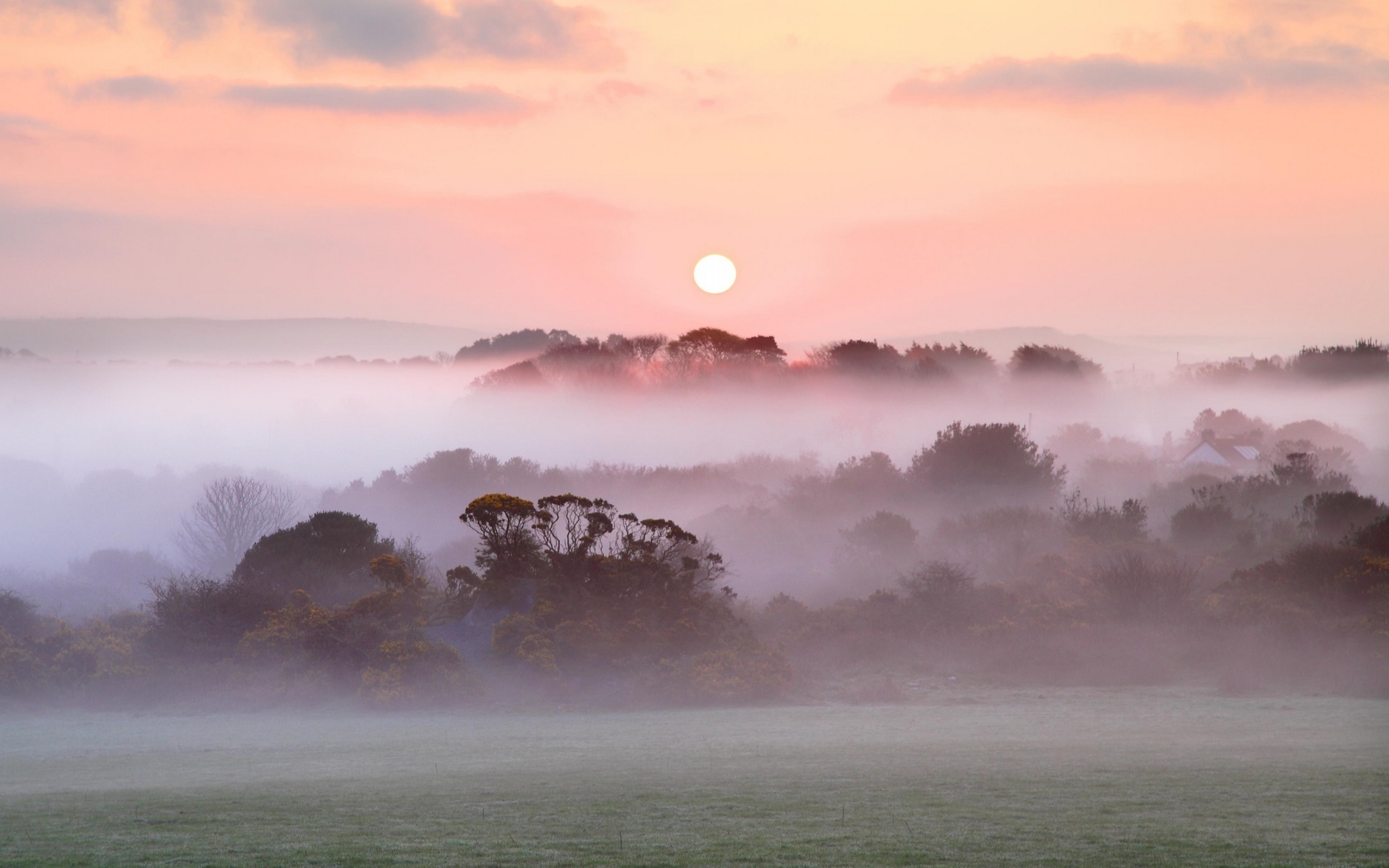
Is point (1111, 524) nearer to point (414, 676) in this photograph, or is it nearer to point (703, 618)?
point (703, 618)

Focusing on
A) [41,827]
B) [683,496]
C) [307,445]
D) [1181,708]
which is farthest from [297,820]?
[307,445]

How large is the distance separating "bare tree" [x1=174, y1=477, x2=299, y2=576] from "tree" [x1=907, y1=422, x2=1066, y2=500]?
124 feet

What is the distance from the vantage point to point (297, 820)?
677 inches

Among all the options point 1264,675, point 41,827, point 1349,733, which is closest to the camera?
point 41,827

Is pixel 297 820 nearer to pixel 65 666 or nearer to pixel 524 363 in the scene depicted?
pixel 65 666

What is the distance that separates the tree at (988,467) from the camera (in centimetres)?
7206

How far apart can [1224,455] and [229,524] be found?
63.7 m

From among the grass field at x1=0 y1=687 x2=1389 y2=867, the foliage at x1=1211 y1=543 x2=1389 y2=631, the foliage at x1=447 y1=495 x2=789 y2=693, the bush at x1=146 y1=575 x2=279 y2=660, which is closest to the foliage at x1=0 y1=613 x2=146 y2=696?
the bush at x1=146 y1=575 x2=279 y2=660

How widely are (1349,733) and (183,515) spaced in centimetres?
7551

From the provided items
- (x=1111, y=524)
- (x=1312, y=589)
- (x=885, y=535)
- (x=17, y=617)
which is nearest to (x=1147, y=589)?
(x=1312, y=589)

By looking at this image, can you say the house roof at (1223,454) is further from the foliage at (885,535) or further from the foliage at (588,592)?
the foliage at (588,592)

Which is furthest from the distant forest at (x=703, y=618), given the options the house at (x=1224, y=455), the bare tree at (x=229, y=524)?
the house at (x=1224, y=455)

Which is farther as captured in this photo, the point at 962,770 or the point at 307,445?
the point at 307,445

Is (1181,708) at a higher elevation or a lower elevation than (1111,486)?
lower
